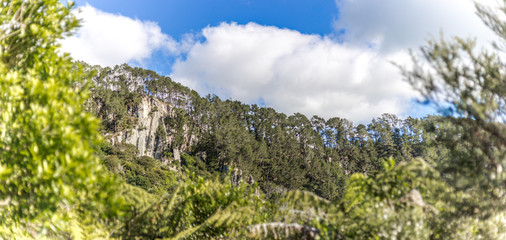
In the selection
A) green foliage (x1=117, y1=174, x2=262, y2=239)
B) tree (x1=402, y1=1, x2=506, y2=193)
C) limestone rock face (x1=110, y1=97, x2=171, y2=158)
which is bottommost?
green foliage (x1=117, y1=174, x2=262, y2=239)

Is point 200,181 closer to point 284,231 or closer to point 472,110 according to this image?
point 284,231

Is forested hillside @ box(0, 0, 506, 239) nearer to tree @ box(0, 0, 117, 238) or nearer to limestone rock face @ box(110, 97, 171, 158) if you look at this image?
tree @ box(0, 0, 117, 238)

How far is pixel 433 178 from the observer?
396 cm

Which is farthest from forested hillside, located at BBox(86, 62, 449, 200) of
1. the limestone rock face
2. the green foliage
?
the green foliage

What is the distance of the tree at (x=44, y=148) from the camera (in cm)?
278

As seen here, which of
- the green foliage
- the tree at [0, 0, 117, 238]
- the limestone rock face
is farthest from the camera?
the limestone rock face

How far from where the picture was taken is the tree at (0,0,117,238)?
2.78m

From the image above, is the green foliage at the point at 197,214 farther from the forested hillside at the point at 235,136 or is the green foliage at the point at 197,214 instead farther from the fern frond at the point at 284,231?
the forested hillside at the point at 235,136

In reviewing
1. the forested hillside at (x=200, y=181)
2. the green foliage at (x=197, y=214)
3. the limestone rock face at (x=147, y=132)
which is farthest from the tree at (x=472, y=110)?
the limestone rock face at (x=147, y=132)

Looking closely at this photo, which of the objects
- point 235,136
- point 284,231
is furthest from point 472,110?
point 235,136

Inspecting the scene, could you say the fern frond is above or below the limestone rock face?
below

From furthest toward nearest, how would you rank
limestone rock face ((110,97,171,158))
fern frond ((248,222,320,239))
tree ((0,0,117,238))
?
limestone rock face ((110,97,171,158)), fern frond ((248,222,320,239)), tree ((0,0,117,238))

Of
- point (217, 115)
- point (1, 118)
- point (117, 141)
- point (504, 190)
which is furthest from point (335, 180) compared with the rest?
point (1, 118)

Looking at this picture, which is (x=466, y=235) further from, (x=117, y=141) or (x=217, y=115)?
(x=217, y=115)
